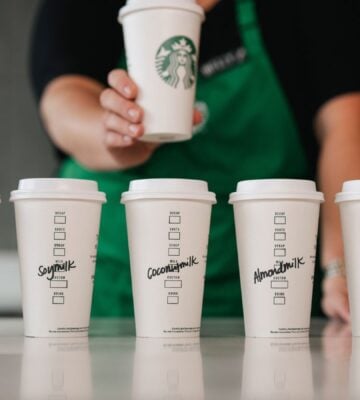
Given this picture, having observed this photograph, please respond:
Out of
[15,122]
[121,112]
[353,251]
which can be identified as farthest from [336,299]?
[15,122]

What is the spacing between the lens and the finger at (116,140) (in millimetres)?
1418

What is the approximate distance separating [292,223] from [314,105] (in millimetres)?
1010

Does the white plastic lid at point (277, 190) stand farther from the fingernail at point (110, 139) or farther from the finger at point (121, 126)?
the fingernail at point (110, 139)

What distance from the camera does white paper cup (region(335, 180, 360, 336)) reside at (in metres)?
1.06

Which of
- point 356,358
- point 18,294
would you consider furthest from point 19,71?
point 356,358

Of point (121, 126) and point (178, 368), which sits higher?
point (121, 126)

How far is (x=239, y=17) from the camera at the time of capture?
2.02 metres

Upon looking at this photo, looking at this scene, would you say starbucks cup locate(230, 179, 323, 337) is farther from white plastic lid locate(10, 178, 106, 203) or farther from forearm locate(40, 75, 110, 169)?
forearm locate(40, 75, 110, 169)

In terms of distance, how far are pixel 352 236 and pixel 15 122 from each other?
64.6 inches

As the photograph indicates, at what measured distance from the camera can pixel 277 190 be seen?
1035 mm

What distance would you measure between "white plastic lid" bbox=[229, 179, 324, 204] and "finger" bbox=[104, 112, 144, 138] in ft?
0.95

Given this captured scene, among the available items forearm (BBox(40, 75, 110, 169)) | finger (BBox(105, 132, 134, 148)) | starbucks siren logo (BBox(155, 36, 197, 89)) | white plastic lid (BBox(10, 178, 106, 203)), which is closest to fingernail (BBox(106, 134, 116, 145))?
finger (BBox(105, 132, 134, 148))

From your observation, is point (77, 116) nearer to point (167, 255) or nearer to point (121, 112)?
point (121, 112)

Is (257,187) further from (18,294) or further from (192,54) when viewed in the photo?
(18,294)
